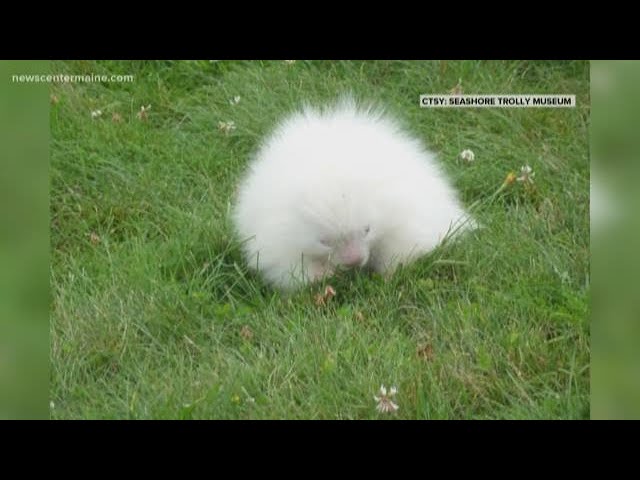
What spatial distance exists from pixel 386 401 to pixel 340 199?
1.89 feet

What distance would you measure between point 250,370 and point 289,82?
0.84 metres

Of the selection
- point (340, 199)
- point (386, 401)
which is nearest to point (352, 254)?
point (340, 199)

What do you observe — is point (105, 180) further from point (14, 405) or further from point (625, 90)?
point (625, 90)

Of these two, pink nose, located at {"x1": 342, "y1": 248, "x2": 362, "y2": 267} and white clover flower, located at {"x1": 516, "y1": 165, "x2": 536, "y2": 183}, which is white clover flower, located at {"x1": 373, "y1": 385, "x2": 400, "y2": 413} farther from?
white clover flower, located at {"x1": 516, "y1": 165, "x2": 536, "y2": 183}

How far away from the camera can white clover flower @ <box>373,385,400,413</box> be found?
3164mm

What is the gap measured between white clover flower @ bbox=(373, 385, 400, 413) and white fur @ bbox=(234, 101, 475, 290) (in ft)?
1.46

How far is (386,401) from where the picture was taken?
10.4 ft

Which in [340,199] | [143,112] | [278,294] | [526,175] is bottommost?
[278,294]

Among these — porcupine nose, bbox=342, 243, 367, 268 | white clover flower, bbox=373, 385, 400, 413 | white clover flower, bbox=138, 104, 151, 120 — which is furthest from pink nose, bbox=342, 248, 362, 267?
white clover flower, bbox=138, 104, 151, 120

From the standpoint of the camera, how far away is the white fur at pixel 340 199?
3484mm

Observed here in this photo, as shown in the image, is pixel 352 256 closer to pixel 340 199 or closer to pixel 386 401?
pixel 340 199

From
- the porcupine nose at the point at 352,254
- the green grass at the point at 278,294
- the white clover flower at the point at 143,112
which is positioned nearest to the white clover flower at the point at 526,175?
the green grass at the point at 278,294

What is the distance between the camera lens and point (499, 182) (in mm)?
3754

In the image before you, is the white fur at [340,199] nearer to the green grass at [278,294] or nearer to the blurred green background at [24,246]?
the green grass at [278,294]
